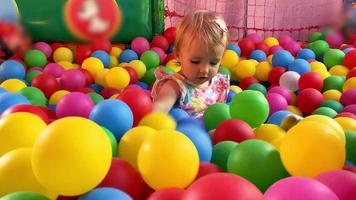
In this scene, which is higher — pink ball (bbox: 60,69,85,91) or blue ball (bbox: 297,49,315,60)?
blue ball (bbox: 297,49,315,60)

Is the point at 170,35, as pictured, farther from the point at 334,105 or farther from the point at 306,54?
the point at 334,105

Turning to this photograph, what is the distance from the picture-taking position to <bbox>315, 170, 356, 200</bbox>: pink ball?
593mm

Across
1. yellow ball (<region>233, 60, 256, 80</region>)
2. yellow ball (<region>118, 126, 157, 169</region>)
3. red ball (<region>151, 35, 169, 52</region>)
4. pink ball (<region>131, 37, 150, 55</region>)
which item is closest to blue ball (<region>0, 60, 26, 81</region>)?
pink ball (<region>131, 37, 150, 55</region>)

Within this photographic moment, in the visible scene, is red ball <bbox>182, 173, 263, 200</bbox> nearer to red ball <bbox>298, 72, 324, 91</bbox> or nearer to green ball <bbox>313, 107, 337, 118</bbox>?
green ball <bbox>313, 107, 337, 118</bbox>

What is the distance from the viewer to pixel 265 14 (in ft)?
9.60

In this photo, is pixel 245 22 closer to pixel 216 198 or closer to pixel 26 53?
pixel 26 53

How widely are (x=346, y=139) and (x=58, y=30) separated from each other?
179 cm

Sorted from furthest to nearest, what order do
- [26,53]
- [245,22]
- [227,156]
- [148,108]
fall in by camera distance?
[245,22], [26,53], [148,108], [227,156]

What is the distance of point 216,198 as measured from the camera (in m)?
0.51

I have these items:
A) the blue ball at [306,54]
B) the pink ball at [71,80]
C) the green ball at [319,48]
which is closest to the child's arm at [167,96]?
the pink ball at [71,80]

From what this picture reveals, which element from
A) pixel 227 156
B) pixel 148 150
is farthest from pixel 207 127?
pixel 148 150

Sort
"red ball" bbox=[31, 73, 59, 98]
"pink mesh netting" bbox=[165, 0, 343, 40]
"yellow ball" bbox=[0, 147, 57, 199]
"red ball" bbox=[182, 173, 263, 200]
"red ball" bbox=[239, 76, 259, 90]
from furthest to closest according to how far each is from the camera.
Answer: "pink mesh netting" bbox=[165, 0, 343, 40]
"red ball" bbox=[239, 76, 259, 90]
"red ball" bbox=[31, 73, 59, 98]
"yellow ball" bbox=[0, 147, 57, 199]
"red ball" bbox=[182, 173, 263, 200]

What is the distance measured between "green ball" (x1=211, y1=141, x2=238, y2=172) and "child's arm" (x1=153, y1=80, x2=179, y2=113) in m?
0.40

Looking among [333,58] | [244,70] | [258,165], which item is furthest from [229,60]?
[258,165]
